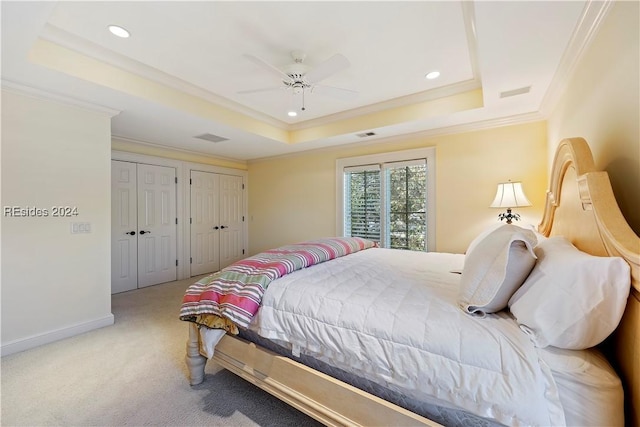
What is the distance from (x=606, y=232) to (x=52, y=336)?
400 cm

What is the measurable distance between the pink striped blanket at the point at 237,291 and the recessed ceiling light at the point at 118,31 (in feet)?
6.31

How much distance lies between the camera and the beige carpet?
5.18 ft

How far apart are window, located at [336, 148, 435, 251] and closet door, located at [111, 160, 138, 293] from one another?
3203 millimetres

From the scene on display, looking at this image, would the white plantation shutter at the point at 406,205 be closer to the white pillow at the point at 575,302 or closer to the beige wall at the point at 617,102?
the beige wall at the point at 617,102

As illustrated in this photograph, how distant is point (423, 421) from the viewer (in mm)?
1062

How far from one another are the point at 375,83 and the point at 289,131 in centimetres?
181

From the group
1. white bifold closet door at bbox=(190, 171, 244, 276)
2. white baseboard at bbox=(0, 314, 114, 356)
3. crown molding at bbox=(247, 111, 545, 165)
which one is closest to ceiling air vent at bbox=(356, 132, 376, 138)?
crown molding at bbox=(247, 111, 545, 165)

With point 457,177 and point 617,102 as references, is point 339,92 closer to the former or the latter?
point 617,102

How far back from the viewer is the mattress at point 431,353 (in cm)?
88

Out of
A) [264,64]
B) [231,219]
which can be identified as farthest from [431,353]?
[231,219]

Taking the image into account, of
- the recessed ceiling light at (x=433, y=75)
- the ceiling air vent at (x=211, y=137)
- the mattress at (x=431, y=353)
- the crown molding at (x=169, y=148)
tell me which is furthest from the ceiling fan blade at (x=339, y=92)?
the crown molding at (x=169, y=148)

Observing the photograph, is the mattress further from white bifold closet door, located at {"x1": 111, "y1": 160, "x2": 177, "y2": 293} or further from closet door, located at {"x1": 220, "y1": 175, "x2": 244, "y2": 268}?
closet door, located at {"x1": 220, "y1": 175, "x2": 244, "y2": 268}

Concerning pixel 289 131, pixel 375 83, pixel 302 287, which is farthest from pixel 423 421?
pixel 289 131

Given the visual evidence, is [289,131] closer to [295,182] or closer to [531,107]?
[295,182]
